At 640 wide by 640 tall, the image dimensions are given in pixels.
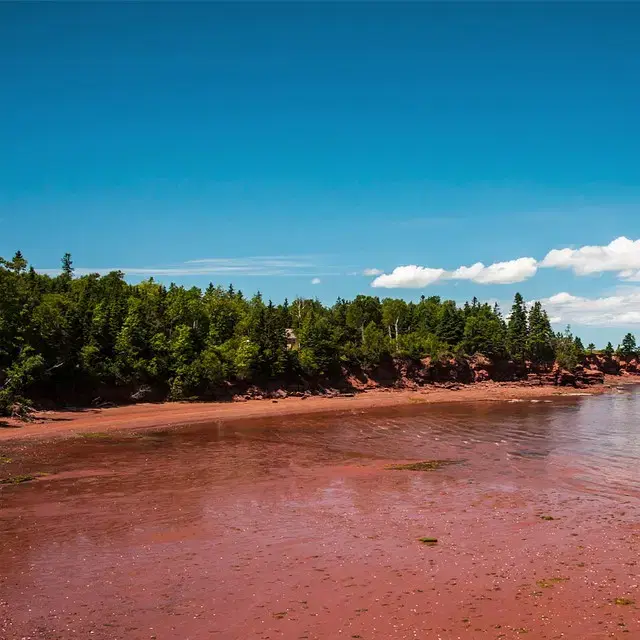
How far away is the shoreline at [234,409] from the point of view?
137ft

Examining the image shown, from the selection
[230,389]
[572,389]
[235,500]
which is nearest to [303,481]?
[235,500]

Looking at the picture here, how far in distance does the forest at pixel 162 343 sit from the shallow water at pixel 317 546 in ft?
68.9

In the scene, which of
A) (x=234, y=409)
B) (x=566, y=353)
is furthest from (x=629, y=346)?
(x=234, y=409)

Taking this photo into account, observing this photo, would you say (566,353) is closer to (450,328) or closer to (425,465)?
(450,328)

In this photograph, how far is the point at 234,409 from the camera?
58.8 metres

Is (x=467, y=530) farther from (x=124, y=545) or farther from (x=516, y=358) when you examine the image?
(x=516, y=358)

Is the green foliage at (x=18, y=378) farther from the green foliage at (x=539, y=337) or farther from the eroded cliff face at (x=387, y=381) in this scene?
the green foliage at (x=539, y=337)

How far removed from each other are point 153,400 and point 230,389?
1072 centimetres

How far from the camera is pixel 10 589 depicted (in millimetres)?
12742

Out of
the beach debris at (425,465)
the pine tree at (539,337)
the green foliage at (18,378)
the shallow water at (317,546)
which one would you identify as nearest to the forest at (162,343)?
the green foliage at (18,378)

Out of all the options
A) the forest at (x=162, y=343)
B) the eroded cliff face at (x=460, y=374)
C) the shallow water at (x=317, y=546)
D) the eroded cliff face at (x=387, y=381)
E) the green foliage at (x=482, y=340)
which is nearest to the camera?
the shallow water at (x=317, y=546)

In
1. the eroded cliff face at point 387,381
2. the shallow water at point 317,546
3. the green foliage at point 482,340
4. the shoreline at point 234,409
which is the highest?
the green foliage at point 482,340

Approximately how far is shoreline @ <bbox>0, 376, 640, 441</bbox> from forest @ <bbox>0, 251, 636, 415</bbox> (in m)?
3.58

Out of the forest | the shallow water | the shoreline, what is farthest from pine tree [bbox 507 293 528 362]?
the shallow water
